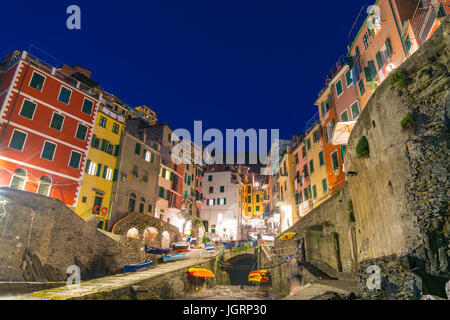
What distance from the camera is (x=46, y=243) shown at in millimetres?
19266

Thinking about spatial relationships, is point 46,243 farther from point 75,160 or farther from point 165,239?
point 165,239

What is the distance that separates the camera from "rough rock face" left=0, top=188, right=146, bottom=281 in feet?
56.4

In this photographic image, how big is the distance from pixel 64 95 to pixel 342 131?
95.6 feet

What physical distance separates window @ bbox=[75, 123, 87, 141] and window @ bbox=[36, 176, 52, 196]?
592 cm

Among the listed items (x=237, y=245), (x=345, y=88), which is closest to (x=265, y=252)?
(x=237, y=245)

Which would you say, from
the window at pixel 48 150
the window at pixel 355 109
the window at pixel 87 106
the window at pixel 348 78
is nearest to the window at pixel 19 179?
the window at pixel 48 150

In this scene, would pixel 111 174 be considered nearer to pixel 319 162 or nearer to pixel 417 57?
pixel 319 162

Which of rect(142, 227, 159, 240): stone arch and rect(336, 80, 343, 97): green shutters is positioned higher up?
rect(336, 80, 343, 97): green shutters

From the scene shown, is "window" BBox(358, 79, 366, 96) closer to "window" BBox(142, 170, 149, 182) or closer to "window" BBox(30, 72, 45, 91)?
"window" BBox(142, 170, 149, 182)

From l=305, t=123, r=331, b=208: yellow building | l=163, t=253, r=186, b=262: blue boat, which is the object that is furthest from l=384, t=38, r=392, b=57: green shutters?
l=163, t=253, r=186, b=262: blue boat

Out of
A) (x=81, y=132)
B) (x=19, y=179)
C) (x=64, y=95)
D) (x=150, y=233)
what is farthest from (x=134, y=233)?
(x=64, y=95)

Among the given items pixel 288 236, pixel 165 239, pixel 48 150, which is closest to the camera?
pixel 288 236

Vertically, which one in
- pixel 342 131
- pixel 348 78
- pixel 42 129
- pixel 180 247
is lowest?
pixel 180 247
